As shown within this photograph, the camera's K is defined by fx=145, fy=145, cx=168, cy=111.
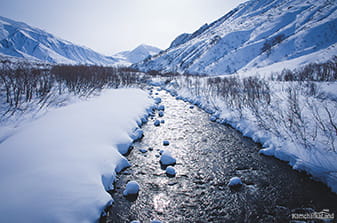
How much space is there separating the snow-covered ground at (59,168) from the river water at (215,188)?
0.68 metres

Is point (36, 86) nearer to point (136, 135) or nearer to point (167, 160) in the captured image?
point (136, 135)

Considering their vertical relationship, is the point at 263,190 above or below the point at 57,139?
below

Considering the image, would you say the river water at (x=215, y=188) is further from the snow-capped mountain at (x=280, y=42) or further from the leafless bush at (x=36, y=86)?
the snow-capped mountain at (x=280, y=42)

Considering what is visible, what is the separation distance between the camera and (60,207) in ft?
9.02

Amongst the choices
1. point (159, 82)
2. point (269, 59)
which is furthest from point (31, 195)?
point (269, 59)

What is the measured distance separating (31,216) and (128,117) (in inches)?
226

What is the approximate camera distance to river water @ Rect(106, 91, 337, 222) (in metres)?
3.41

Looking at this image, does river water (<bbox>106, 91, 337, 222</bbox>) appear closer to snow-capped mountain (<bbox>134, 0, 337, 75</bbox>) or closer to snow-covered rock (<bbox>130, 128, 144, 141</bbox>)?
snow-covered rock (<bbox>130, 128, 144, 141</bbox>)

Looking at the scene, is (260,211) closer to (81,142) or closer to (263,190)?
(263,190)

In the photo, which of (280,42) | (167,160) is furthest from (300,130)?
(280,42)

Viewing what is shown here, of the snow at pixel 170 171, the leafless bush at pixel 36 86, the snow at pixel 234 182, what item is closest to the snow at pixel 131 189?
the snow at pixel 170 171

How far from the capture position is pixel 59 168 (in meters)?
3.51

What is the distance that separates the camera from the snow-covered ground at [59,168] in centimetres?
265

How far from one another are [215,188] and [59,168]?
411 centimetres
